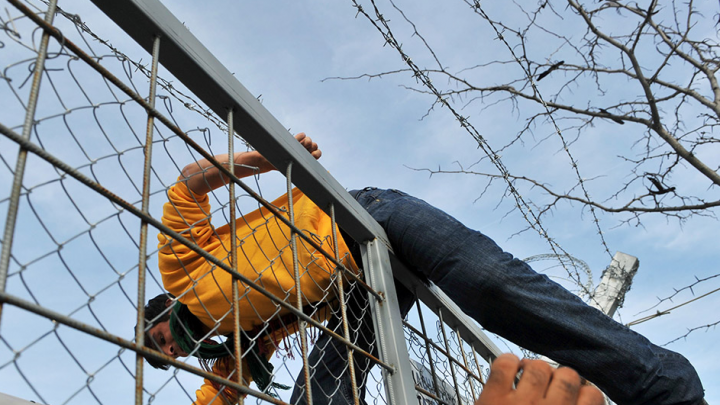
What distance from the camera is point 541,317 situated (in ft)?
5.60

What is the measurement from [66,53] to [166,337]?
1487mm

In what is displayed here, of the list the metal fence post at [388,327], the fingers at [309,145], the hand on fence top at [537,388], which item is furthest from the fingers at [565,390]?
the fingers at [309,145]

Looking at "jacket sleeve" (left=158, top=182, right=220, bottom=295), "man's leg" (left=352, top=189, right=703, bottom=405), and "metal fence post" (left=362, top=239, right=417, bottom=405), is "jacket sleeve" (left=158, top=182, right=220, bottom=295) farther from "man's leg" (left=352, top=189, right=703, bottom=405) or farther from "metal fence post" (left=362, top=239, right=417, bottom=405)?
"man's leg" (left=352, top=189, right=703, bottom=405)

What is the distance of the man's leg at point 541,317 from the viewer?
1649 millimetres

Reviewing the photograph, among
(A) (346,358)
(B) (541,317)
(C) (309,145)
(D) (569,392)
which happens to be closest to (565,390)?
(D) (569,392)

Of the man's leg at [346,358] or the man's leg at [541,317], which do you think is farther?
the man's leg at [346,358]

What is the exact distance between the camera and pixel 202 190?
6.59 ft

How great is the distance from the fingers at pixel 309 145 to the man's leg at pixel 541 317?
349mm

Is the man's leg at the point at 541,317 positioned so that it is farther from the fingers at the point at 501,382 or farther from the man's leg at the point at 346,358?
the fingers at the point at 501,382

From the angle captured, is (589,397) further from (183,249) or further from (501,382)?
(183,249)

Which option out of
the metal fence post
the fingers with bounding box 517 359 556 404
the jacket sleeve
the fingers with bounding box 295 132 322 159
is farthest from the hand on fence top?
the jacket sleeve

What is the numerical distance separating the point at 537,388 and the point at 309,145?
1.11 metres

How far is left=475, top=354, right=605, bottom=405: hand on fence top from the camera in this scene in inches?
30.6

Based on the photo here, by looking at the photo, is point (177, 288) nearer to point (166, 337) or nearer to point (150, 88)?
point (166, 337)
